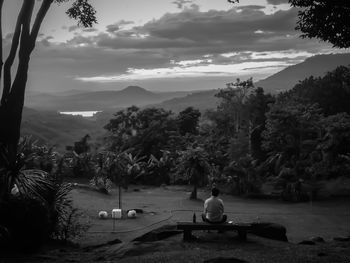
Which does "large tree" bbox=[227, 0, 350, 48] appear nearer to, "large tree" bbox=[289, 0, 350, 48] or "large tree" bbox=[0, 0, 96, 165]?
"large tree" bbox=[289, 0, 350, 48]

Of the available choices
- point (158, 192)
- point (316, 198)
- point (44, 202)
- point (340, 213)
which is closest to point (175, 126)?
point (158, 192)

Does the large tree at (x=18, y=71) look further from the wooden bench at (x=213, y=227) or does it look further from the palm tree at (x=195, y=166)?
the palm tree at (x=195, y=166)

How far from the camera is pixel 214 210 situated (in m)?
12.5

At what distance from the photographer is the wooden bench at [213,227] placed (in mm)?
12219

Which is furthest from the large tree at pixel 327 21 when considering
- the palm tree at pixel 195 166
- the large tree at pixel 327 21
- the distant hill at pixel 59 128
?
the distant hill at pixel 59 128

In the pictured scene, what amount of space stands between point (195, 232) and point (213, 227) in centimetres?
104

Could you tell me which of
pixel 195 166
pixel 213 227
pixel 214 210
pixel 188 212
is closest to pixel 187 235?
pixel 213 227

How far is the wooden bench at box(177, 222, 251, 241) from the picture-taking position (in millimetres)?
12219

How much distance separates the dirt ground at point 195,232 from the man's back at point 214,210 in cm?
56

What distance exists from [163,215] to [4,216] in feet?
50.4

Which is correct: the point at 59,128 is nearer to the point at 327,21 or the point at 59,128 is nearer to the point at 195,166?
the point at 195,166

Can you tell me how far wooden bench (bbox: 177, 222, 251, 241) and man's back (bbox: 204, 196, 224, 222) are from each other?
0.65ft

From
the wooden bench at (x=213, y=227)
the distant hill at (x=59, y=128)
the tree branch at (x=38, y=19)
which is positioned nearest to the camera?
the wooden bench at (x=213, y=227)

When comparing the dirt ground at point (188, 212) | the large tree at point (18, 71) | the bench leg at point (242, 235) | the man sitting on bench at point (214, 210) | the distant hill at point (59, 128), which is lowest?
the dirt ground at point (188, 212)
